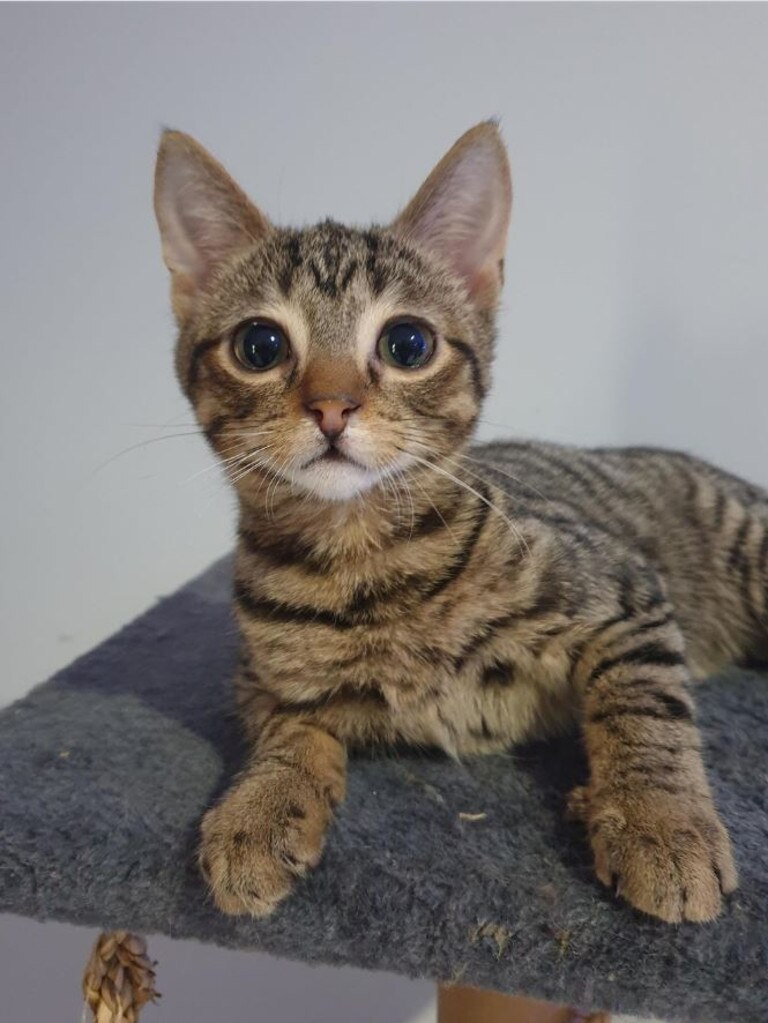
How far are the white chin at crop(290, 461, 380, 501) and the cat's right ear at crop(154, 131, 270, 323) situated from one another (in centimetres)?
36

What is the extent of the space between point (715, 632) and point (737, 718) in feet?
0.83

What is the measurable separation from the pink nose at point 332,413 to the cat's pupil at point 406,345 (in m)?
0.13

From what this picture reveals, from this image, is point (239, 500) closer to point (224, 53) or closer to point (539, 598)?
point (539, 598)

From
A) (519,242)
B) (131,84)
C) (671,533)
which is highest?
(131,84)

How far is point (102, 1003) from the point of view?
0.92 metres

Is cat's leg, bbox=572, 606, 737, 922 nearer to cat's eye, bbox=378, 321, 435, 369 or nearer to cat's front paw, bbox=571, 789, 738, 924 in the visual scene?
cat's front paw, bbox=571, 789, 738, 924

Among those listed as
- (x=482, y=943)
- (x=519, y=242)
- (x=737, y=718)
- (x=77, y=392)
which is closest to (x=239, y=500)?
(x=482, y=943)

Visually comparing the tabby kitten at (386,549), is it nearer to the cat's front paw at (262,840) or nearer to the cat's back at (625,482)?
the cat's front paw at (262,840)

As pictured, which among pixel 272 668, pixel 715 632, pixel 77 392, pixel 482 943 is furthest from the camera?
pixel 77 392

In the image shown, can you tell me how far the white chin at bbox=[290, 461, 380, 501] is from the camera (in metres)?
0.81

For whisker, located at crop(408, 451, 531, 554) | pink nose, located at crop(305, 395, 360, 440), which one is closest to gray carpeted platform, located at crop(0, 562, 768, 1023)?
whisker, located at crop(408, 451, 531, 554)

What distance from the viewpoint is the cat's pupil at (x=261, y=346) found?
91 centimetres

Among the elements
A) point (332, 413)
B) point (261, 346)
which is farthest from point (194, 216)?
point (332, 413)

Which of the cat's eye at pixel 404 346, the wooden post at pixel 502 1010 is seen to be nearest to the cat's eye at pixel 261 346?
the cat's eye at pixel 404 346
